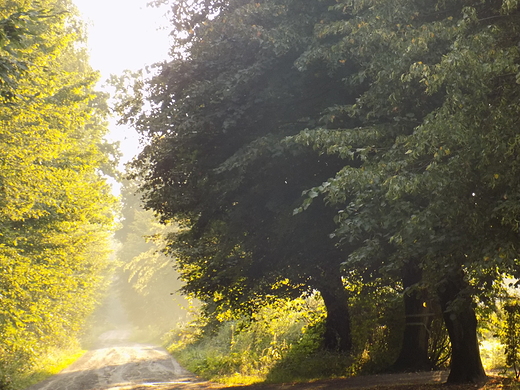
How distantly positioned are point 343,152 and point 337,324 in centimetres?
804

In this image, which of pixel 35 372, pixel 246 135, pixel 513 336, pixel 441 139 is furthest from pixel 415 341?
pixel 35 372

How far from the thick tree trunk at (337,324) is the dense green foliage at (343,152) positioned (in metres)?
0.05

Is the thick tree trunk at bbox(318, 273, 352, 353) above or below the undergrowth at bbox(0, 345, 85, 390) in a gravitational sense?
above

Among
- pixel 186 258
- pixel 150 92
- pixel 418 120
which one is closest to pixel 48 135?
pixel 150 92

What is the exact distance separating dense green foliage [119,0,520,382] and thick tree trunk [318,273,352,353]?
0.05 m

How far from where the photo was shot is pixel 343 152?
27.9 ft

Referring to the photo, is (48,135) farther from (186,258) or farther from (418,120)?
(418,120)

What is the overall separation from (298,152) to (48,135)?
7.33 metres

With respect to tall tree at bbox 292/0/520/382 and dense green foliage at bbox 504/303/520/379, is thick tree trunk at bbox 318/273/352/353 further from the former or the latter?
dense green foliage at bbox 504/303/520/379

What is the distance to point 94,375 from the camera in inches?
791

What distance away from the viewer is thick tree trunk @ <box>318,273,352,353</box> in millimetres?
14875

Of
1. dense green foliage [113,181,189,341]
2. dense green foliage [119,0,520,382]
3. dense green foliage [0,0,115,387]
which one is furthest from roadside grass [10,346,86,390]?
dense green foliage [113,181,189,341]

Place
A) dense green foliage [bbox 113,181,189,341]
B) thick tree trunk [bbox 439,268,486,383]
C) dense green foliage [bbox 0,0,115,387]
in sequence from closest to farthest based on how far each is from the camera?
thick tree trunk [bbox 439,268,486,383] < dense green foliage [bbox 0,0,115,387] < dense green foliage [bbox 113,181,189,341]

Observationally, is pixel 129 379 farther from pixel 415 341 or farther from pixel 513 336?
pixel 513 336
